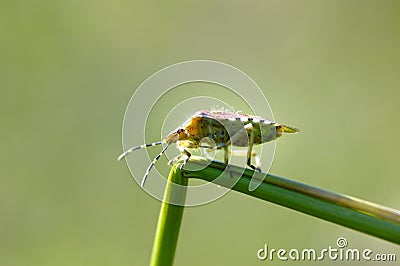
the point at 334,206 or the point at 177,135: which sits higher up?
the point at 177,135

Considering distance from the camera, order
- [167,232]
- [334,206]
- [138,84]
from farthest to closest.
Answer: [138,84] < [167,232] < [334,206]

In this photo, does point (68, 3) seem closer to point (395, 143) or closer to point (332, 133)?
point (332, 133)

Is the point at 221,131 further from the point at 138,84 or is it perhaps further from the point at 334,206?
the point at 138,84

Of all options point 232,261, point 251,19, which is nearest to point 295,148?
point 232,261

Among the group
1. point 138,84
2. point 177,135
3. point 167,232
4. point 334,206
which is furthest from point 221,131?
point 138,84

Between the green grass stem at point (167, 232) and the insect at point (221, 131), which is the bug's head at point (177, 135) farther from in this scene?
the green grass stem at point (167, 232)
